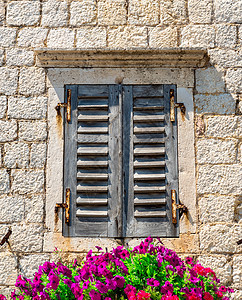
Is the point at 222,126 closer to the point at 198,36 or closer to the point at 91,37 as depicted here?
the point at 198,36

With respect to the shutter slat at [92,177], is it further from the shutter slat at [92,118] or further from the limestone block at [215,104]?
the limestone block at [215,104]

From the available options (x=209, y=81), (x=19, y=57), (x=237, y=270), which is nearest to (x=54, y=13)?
(x=19, y=57)

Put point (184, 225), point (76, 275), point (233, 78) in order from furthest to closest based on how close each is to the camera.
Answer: point (233, 78), point (184, 225), point (76, 275)

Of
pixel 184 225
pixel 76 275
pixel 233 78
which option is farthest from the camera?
pixel 233 78

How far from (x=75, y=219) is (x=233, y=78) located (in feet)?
6.81

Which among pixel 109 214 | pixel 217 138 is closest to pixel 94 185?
pixel 109 214

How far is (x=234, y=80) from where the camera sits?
3893mm

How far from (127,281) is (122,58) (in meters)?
2.15

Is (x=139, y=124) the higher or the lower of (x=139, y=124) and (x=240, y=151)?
the higher

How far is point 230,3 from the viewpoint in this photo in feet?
13.3

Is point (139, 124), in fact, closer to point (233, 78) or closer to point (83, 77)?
point (83, 77)

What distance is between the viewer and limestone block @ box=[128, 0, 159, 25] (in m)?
4.02

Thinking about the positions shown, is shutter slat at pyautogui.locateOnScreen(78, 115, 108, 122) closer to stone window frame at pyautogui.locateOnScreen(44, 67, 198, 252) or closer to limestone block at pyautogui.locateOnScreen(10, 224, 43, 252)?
stone window frame at pyautogui.locateOnScreen(44, 67, 198, 252)

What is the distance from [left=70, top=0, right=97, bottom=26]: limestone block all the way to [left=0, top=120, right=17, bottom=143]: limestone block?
3.98 ft
